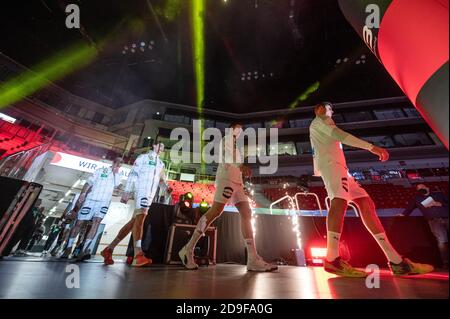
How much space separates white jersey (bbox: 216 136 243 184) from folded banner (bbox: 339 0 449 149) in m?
1.87

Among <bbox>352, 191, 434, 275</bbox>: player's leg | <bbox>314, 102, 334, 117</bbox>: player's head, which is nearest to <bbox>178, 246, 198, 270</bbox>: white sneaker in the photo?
<bbox>352, 191, 434, 275</bbox>: player's leg

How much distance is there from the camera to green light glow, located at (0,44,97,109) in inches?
416

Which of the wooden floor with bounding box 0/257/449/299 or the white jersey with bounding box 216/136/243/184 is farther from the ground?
the white jersey with bounding box 216/136/243/184

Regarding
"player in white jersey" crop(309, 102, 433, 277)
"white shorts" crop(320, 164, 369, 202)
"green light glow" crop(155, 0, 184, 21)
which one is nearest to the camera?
"player in white jersey" crop(309, 102, 433, 277)

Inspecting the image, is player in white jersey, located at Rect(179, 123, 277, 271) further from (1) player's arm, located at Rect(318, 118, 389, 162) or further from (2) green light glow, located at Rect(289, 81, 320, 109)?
(2) green light glow, located at Rect(289, 81, 320, 109)

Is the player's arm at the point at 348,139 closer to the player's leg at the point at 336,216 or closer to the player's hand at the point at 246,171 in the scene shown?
the player's leg at the point at 336,216

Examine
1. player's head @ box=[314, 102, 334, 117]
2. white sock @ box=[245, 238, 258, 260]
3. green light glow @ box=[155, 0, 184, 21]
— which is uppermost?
green light glow @ box=[155, 0, 184, 21]

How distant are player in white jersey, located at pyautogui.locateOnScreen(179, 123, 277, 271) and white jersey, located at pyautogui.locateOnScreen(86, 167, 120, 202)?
304 centimetres

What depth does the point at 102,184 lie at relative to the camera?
4.79 metres

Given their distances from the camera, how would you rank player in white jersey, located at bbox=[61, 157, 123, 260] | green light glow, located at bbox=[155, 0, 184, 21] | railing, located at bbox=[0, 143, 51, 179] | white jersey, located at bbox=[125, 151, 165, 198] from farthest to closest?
railing, located at bbox=[0, 143, 51, 179] → green light glow, located at bbox=[155, 0, 184, 21] → player in white jersey, located at bbox=[61, 157, 123, 260] → white jersey, located at bbox=[125, 151, 165, 198]

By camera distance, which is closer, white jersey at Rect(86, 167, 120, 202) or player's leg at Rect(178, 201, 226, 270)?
player's leg at Rect(178, 201, 226, 270)

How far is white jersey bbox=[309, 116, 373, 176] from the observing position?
2205 millimetres

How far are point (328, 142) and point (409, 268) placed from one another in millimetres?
1398
